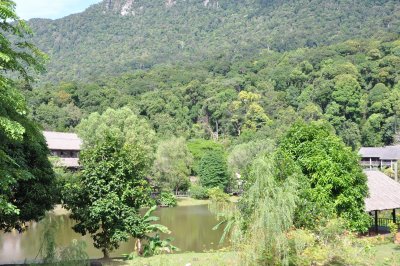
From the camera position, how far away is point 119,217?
52.1 feet

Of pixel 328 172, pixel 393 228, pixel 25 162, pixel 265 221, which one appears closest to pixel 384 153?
pixel 393 228

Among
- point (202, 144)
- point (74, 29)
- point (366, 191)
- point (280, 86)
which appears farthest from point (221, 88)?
point (74, 29)

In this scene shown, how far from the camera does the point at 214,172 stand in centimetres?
4700

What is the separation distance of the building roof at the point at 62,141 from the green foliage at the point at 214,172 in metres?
13.1

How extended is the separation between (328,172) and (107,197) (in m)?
8.12

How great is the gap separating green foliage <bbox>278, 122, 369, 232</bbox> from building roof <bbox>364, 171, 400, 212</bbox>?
4.74 feet

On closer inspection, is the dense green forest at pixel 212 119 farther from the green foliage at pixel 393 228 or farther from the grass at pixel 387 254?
the grass at pixel 387 254

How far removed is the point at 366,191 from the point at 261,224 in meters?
9.26

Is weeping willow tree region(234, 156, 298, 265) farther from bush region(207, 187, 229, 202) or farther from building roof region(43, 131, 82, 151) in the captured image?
building roof region(43, 131, 82, 151)

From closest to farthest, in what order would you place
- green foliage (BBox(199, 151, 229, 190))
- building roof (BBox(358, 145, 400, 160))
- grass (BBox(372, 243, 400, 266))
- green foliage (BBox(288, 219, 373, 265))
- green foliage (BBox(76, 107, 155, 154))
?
green foliage (BBox(288, 219, 373, 265)) → grass (BBox(372, 243, 400, 266)) → green foliage (BBox(76, 107, 155, 154)) → green foliage (BBox(199, 151, 229, 190)) → building roof (BBox(358, 145, 400, 160))

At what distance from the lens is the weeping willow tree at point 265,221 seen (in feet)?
35.8

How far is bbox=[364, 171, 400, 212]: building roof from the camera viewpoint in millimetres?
19281

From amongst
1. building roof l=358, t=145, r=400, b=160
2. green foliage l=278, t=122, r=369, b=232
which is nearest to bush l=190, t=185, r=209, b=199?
building roof l=358, t=145, r=400, b=160

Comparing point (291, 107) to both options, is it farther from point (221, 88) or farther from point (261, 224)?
point (261, 224)
